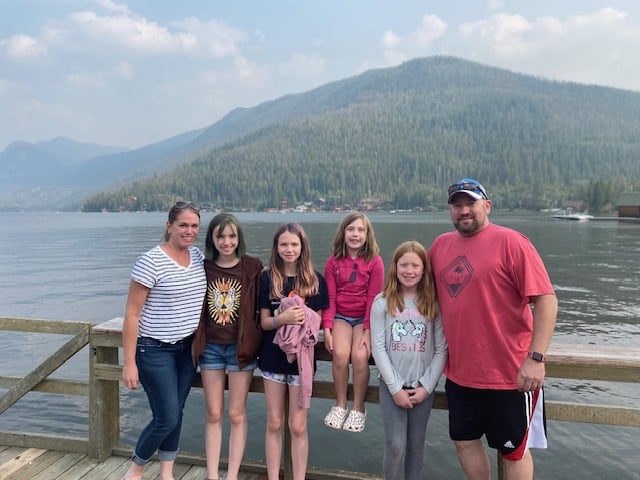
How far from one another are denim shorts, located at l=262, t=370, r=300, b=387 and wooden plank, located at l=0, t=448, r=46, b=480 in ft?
8.39

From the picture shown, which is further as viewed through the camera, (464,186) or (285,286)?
(285,286)

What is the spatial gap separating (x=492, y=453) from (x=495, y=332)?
5.33 metres

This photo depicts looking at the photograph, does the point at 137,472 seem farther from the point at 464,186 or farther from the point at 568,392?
the point at 568,392

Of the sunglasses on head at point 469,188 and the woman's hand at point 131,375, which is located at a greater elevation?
the sunglasses on head at point 469,188

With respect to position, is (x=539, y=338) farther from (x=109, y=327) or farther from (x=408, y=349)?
(x=109, y=327)

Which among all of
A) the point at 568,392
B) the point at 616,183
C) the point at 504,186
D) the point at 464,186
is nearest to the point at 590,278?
the point at 568,392

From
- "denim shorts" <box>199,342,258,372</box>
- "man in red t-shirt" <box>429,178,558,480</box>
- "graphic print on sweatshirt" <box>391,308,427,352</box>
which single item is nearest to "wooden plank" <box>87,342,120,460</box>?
"denim shorts" <box>199,342,258,372</box>

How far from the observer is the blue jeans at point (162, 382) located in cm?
388

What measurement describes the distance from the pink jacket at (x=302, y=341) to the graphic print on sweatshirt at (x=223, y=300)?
423 mm

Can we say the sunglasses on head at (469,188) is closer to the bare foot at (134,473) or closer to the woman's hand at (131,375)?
the woman's hand at (131,375)

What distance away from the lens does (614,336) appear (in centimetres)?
1594

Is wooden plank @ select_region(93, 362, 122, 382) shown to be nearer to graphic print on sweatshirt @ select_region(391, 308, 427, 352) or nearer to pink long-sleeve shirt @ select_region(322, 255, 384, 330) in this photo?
pink long-sleeve shirt @ select_region(322, 255, 384, 330)

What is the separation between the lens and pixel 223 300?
403 centimetres

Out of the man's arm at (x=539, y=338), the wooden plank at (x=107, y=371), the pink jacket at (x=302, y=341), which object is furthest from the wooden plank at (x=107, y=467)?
the man's arm at (x=539, y=338)
